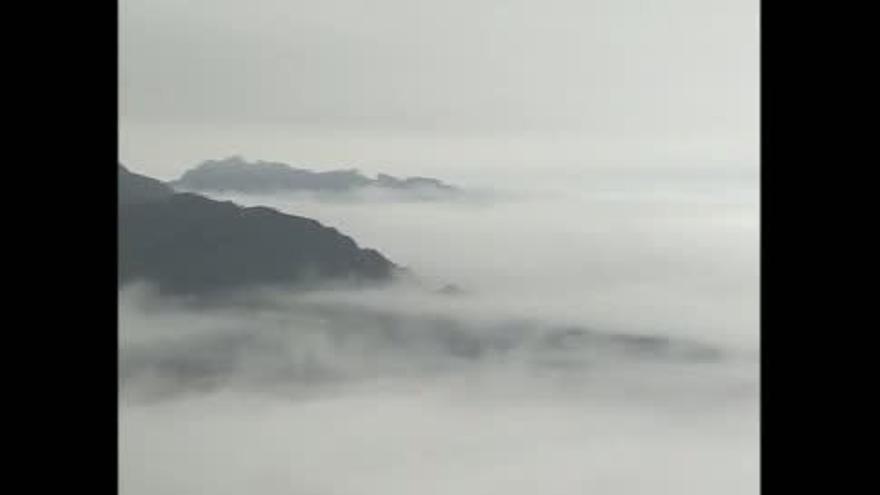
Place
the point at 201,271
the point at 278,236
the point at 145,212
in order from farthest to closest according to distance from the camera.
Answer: the point at 201,271 < the point at 278,236 < the point at 145,212

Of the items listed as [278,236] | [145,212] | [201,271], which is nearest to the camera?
[145,212]
